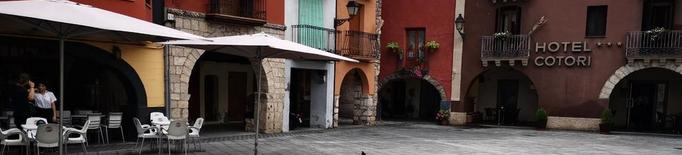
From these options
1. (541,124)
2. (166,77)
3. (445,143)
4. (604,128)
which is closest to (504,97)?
(541,124)

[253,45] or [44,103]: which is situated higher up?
[253,45]

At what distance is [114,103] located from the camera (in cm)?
1182

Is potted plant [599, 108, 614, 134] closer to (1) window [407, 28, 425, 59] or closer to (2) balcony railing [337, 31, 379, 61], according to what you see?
(1) window [407, 28, 425, 59]

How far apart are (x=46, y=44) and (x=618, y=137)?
1575cm

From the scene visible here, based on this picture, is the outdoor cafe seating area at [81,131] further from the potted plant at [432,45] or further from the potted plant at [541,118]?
the potted plant at [541,118]

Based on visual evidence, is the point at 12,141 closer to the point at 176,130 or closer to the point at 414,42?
the point at 176,130

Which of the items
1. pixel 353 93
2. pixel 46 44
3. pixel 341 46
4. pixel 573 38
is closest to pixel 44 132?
pixel 46 44

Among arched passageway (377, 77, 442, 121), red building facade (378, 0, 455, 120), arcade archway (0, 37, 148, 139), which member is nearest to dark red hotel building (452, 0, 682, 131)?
red building facade (378, 0, 455, 120)

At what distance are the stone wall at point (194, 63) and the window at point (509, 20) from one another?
9.21 metres

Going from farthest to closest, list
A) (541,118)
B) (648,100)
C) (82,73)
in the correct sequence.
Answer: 1. (648,100)
2. (541,118)
3. (82,73)

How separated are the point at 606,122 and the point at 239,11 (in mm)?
12724

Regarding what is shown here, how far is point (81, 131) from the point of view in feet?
24.6

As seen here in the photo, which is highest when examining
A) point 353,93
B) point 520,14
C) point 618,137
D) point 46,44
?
point 520,14

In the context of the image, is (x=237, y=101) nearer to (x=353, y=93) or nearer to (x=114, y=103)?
(x=353, y=93)
